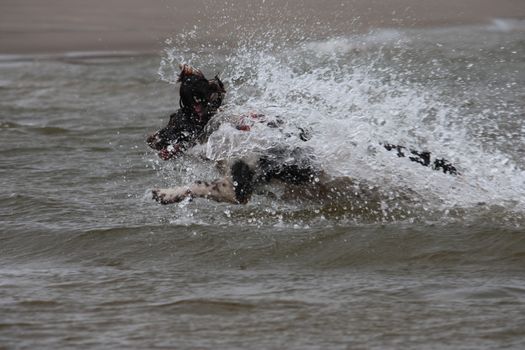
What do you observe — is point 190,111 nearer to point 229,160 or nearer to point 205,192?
point 229,160

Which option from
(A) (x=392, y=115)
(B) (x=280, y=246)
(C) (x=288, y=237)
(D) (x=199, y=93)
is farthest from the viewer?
(A) (x=392, y=115)

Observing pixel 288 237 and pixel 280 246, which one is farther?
pixel 288 237

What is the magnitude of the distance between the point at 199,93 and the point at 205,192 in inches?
28.1

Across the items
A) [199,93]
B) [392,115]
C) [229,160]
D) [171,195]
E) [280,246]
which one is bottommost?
[280,246]

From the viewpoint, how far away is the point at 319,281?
5570 millimetres

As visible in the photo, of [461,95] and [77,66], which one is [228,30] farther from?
[77,66]

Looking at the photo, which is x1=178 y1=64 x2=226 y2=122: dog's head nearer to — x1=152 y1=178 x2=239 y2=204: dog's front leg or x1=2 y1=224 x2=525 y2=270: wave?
x1=152 y1=178 x2=239 y2=204: dog's front leg

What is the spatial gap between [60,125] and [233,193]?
17.3 ft

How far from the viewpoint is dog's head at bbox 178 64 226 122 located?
661cm

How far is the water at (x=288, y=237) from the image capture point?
4922 mm

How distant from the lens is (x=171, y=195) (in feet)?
21.7

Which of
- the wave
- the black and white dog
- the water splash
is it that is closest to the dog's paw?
the black and white dog

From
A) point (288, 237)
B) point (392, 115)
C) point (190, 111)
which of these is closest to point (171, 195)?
point (190, 111)

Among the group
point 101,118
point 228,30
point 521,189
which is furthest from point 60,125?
point 521,189
